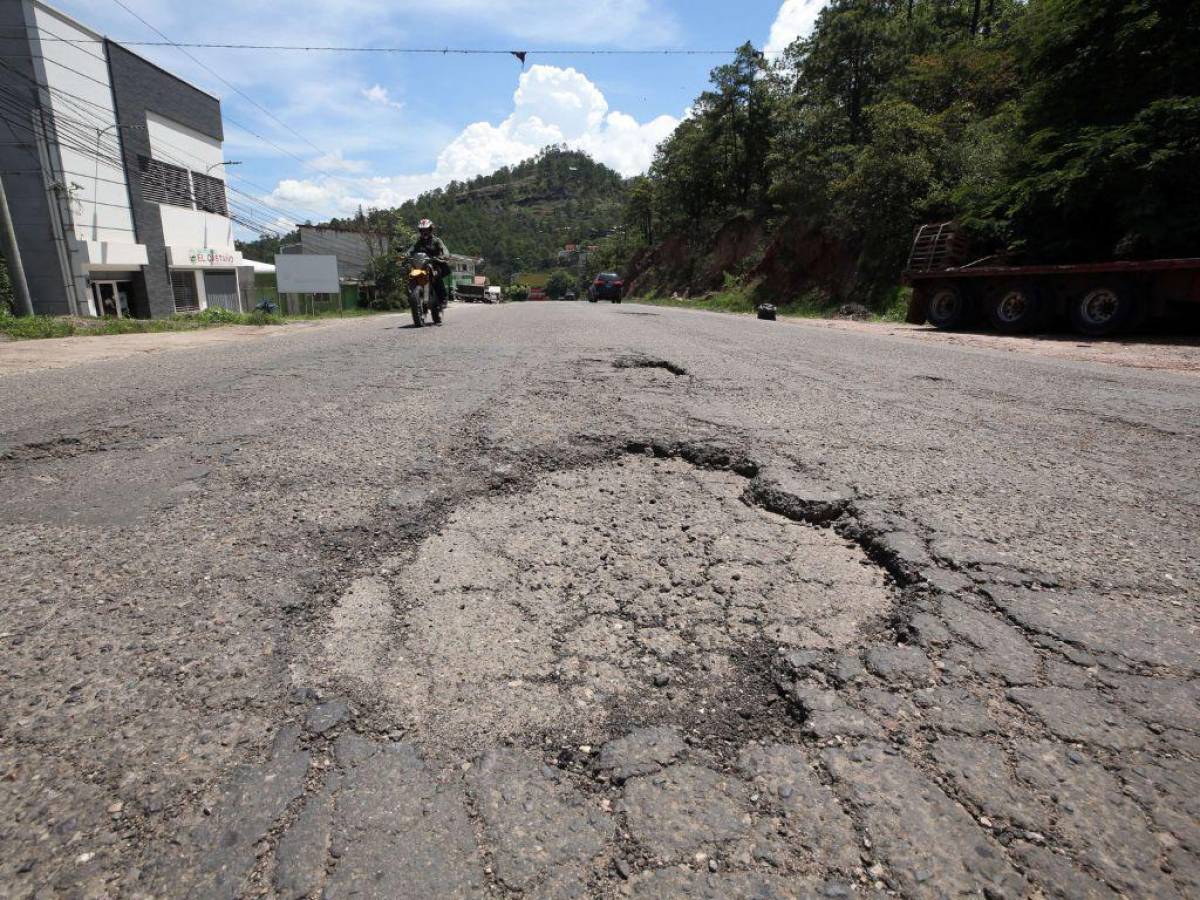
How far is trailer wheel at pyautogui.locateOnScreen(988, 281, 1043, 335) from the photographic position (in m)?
11.4

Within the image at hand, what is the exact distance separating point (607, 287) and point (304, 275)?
16704 millimetres

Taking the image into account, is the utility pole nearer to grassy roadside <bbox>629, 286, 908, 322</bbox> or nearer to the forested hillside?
the forested hillside

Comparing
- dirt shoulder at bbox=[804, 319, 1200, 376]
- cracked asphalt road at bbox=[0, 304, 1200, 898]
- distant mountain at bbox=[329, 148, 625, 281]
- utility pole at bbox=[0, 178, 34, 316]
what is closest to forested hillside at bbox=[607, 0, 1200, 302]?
dirt shoulder at bbox=[804, 319, 1200, 376]

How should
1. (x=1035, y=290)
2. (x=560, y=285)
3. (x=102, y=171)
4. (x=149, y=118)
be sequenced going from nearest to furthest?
(x=1035, y=290)
(x=102, y=171)
(x=149, y=118)
(x=560, y=285)

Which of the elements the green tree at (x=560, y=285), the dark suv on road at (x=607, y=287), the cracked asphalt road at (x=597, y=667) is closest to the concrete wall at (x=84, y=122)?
the dark suv on road at (x=607, y=287)

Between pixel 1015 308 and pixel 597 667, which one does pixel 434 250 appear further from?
pixel 597 667

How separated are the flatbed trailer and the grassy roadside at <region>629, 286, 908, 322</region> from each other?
11.2 ft

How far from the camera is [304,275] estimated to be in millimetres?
34750

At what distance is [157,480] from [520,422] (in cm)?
182

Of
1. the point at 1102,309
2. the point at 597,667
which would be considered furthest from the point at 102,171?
the point at 1102,309

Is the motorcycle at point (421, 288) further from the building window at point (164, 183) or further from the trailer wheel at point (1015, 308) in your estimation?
the building window at point (164, 183)

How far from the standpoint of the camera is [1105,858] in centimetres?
112

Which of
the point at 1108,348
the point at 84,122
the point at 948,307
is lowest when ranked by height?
the point at 1108,348

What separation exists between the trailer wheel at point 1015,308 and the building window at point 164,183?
1180 inches
